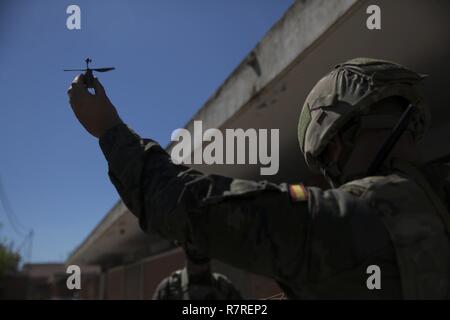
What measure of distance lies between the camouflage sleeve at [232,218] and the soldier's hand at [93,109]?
0.21 m

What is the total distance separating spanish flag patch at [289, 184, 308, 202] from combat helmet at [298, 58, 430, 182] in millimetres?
253

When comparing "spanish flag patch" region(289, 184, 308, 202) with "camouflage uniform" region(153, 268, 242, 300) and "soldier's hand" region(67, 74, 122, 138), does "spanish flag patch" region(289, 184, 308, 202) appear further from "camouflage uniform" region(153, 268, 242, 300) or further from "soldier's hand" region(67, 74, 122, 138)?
"camouflage uniform" region(153, 268, 242, 300)

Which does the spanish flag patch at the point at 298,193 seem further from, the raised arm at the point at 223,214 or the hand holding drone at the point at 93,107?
the hand holding drone at the point at 93,107

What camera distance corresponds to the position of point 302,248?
2.40ft

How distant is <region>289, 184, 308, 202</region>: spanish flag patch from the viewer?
0.75 m

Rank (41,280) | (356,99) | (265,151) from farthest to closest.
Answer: (41,280) < (265,151) < (356,99)

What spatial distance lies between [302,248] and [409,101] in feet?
1.77

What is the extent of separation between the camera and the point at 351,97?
3.22ft

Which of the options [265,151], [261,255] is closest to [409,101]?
[261,255]

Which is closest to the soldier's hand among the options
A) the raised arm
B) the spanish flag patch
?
the raised arm

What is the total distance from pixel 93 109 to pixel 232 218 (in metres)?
0.42

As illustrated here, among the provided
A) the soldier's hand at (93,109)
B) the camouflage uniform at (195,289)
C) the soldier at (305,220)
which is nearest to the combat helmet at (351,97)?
the soldier at (305,220)

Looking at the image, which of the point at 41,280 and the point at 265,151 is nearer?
the point at 265,151

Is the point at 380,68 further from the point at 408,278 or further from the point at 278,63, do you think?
the point at 278,63
